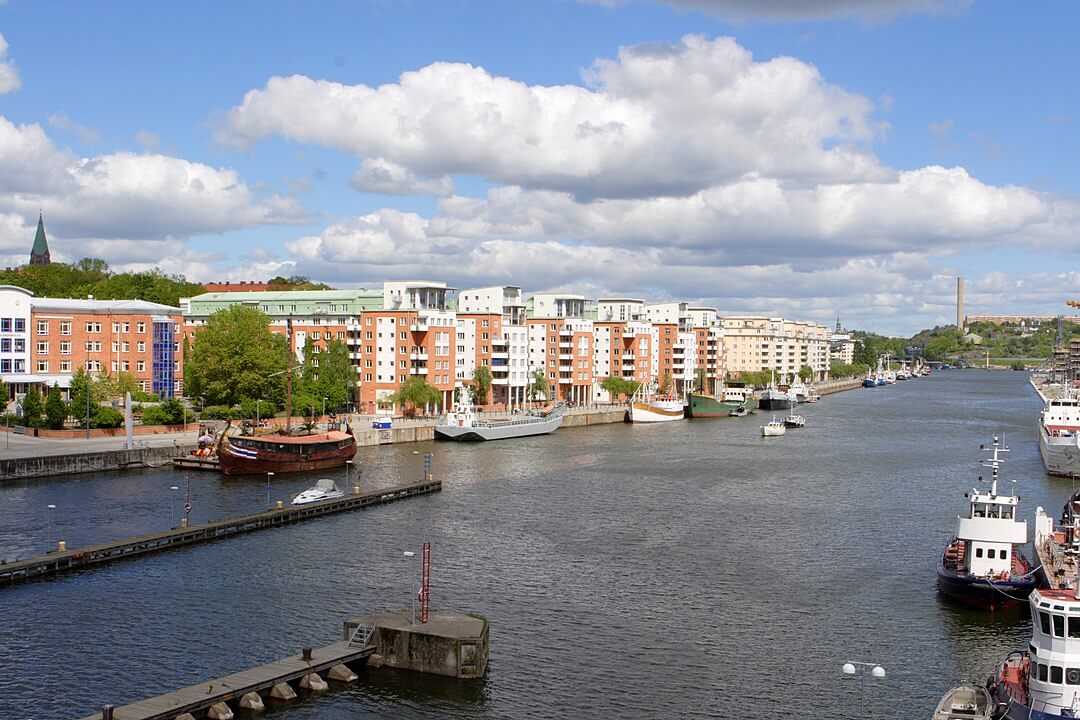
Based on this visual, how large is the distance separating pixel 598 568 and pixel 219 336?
54815 mm

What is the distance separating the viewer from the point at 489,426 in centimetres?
9031

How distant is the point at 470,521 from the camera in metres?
50.0

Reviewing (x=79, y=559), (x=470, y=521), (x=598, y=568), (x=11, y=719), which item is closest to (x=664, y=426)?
(x=470, y=521)

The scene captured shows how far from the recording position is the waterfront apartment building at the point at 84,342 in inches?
3275

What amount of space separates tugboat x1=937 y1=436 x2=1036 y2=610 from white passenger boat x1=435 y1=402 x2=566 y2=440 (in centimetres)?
5369

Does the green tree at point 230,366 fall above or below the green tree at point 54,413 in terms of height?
above

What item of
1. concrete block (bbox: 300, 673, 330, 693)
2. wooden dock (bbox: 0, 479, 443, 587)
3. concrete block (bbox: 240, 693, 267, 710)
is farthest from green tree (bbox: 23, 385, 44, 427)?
concrete block (bbox: 240, 693, 267, 710)

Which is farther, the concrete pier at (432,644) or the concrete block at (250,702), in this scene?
the concrete pier at (432,644)

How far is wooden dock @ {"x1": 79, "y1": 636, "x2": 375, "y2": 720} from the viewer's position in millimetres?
24188

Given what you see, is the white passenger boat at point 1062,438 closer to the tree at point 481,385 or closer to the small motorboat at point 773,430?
the small motorboat at point 773,430

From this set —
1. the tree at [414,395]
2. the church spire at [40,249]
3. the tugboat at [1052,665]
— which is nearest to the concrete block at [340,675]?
the tugboat at [1052,665]

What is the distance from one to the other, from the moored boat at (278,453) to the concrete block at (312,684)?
38.2 m

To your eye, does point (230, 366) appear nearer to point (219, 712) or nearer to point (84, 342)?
point (84, 342)

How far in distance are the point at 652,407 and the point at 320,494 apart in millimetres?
66664
